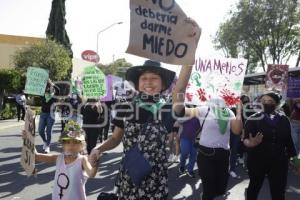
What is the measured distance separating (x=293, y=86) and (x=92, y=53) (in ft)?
52.3

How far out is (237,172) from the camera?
984cm

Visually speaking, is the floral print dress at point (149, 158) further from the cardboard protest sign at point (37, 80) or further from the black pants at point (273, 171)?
the cardboard protest sign at point (37, 80)

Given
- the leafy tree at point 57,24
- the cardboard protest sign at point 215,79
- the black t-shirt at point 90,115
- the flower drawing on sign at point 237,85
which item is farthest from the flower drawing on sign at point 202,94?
the leafy tree at point 57,24

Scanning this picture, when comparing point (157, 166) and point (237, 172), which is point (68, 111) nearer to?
point (237, 172)

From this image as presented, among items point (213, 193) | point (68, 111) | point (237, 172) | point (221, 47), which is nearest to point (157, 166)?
point (213, 193)

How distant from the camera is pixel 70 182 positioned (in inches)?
156

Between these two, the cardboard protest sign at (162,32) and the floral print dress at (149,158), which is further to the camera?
the cardboard protest sign at (162,32)

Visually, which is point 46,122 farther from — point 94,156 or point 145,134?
point 145,134

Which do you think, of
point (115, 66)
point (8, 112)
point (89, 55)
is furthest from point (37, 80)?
point (115, 66)

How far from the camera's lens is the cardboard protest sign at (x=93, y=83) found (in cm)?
1117

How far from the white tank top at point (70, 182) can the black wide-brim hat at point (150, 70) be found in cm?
97

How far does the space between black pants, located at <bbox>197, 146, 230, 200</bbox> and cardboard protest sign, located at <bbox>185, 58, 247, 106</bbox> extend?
2.97 feet

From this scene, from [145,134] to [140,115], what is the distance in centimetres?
16

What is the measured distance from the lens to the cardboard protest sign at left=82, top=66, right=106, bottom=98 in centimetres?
1117
